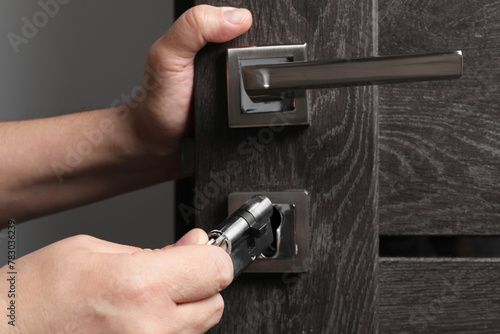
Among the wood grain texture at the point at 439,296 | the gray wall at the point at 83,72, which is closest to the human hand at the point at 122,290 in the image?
the wood grain texture at the point at 439,296

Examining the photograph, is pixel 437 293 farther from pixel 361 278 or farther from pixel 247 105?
pixel 247 105

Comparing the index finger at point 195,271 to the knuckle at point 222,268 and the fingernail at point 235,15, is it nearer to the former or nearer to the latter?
the knuckle at point 222,268

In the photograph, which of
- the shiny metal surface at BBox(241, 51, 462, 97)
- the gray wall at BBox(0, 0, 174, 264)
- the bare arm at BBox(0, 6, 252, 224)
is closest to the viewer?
the shiny metal surface at BBox(241, 51, 462, 97)

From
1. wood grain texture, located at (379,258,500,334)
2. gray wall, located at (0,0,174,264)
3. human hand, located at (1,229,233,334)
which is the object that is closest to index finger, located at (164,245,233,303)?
human hand, located at (1,229,233,334)

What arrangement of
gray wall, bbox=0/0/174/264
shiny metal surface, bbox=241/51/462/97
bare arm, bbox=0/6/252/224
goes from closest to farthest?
shiny metal surface, bbox=241/51/462/97 < bare arm, bbox=0/6/252/224 < gray wall, bbox=0/0/174/264

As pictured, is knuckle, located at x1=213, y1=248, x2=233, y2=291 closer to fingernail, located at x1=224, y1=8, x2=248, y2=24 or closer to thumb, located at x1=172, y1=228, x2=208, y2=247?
thumb, located at x1=172, y1=228, x2=208, y2=247

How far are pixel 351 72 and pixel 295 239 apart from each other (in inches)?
4.3

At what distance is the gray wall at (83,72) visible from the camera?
834 mm

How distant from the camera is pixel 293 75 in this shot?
0.86ft

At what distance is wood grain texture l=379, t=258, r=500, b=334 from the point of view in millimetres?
298

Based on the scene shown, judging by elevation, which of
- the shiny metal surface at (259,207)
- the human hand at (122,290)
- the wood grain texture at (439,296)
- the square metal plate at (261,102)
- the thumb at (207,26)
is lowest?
the wood grain texture at (439,296)

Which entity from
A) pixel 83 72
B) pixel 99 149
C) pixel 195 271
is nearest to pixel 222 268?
pixel 195 271

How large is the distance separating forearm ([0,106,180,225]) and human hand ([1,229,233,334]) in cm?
20

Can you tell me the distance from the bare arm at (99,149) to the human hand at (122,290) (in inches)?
5.8
